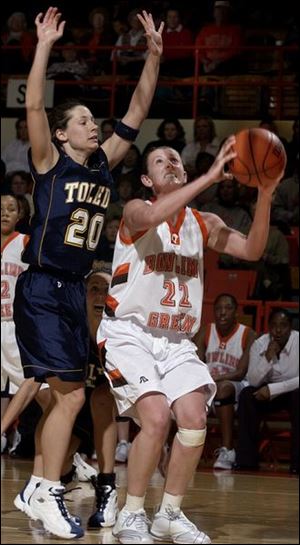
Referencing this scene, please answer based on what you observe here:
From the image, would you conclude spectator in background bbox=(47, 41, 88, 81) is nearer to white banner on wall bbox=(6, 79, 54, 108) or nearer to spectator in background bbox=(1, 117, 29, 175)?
white banner on wall bbox=(6, 79, 54, 108)

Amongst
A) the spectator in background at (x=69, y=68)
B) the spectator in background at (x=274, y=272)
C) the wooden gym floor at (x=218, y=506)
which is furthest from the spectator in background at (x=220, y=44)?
the wooden gym floor at (x=218, y=506)

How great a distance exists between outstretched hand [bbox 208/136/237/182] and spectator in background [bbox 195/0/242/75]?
368 inches

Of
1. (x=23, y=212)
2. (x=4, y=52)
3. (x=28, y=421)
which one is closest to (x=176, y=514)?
(x=23, y=212)

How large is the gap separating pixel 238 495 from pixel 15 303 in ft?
7.54

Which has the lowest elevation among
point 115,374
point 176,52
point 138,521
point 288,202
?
point 138,521

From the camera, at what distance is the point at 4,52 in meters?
14.6

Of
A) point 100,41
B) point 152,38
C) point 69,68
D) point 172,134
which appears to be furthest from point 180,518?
point 100,41

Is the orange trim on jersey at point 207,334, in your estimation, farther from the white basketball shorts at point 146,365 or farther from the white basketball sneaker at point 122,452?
the white basketball shorts at point 146,365

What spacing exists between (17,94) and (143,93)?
9213mm

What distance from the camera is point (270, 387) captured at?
875cm

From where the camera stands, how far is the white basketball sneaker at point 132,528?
4.36 m

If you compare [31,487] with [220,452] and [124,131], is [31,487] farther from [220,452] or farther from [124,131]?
[220,452]

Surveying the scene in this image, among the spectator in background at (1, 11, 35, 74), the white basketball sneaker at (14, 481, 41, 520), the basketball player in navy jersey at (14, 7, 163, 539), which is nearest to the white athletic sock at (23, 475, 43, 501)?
the white basketball sneaker at (14, 481, 41, 520)

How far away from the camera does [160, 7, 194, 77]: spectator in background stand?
13836mm
